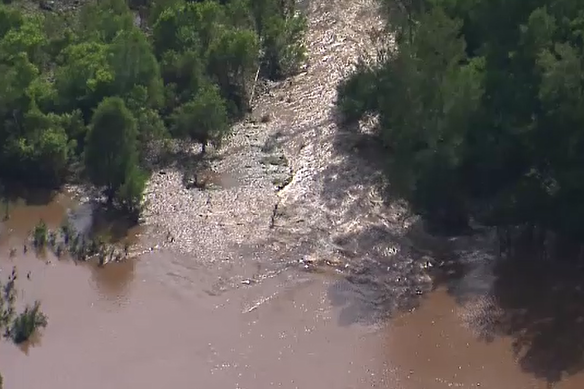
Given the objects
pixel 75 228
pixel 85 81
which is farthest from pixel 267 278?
pixel 85 81

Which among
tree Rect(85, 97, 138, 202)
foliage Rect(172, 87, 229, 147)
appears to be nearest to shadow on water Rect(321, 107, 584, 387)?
foliage Rect(172, 87, 229, 147)

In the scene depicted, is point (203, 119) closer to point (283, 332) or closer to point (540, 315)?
point (283, 332)

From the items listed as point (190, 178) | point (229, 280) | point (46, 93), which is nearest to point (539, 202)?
point (229, 280)

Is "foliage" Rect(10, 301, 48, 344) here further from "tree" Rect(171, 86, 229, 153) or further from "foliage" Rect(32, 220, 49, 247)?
"tree" Rect(171, 86, 229, 153)

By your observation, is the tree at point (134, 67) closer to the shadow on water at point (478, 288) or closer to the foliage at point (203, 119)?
the foliage at point (203, 119)

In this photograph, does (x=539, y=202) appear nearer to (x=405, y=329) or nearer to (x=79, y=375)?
(x=405, y=329)

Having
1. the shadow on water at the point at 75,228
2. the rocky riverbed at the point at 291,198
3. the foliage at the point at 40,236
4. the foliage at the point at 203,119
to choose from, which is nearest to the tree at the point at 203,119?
the foliage at the point at 203,119
